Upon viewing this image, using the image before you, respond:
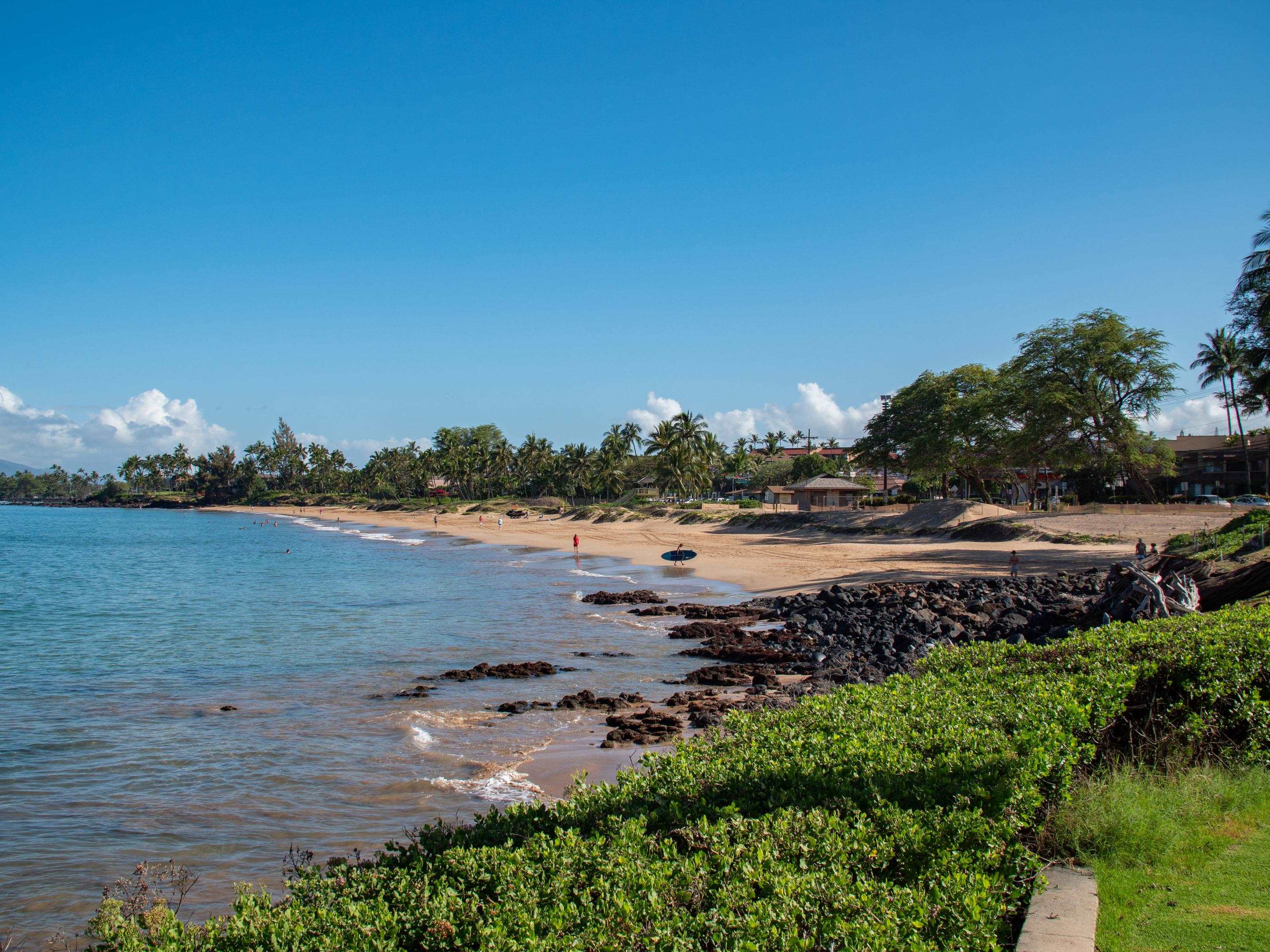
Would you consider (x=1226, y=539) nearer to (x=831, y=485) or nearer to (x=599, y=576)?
(x=599, y=576)

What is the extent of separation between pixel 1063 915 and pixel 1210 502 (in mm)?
57260

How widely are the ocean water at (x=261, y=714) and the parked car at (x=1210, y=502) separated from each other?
1275 inches

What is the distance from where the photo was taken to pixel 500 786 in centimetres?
1098

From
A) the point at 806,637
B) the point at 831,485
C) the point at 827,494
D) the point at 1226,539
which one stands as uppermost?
the point at 831,485

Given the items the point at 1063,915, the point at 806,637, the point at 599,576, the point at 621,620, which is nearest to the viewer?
the point at 1063,915

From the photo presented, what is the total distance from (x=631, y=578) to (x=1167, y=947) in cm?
3475

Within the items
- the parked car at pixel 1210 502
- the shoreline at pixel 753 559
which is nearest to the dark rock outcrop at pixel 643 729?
the shoreline at pixel 753 559

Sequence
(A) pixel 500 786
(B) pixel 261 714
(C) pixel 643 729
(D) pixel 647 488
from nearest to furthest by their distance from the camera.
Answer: (A) pixel 500 786 → (C) pixel 643 729 → (B) pixel 261 714 → (D) pixel 647 488

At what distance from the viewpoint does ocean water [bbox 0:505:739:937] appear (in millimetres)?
9359

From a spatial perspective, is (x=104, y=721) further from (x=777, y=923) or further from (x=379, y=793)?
(x=777, y=923)

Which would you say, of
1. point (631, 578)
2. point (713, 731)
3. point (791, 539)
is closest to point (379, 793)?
point (713, 731)

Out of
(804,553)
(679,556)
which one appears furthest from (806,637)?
(804,553)

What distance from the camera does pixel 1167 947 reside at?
14.1 ft

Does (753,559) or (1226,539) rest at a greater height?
(1226,539)
